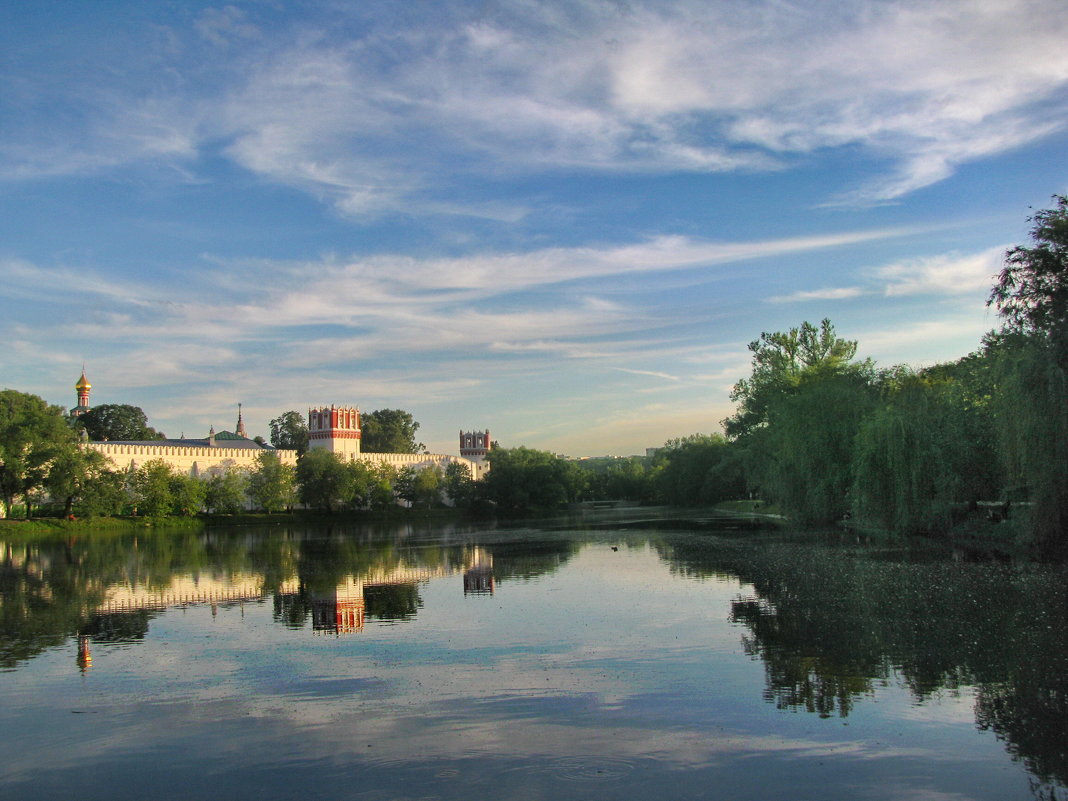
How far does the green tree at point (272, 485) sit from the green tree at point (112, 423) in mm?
27519

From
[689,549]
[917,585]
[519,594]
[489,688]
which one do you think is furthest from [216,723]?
[689,549]

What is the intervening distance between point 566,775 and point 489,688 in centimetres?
325

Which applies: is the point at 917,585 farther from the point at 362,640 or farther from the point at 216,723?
the point at 216,723

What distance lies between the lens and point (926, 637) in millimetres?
12750

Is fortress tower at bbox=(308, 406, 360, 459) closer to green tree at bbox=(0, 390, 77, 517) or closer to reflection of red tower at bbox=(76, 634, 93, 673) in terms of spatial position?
green tree at bbox=(0, 390, 77, 517)

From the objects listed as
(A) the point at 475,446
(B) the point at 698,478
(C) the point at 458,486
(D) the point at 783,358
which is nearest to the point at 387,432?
(A) the point at 475,446

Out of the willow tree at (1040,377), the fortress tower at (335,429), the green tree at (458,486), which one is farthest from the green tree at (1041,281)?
the fortress tower at (335,429)

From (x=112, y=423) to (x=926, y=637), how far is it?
95.5 m

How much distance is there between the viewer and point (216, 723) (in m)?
9.36

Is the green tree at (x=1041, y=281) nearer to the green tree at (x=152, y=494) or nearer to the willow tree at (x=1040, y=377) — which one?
the willow tree at (x=1040, y=377)

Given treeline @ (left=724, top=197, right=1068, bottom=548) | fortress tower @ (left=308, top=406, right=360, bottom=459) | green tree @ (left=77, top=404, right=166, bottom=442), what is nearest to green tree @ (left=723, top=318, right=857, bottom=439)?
treeline @ (left=724, top=197, right=1068, bottom=548)

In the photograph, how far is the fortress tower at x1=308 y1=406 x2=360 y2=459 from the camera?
297 feet

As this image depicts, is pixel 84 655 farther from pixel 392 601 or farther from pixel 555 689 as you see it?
pixel 555 689

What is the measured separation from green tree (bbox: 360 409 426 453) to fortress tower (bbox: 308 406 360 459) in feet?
51.9
